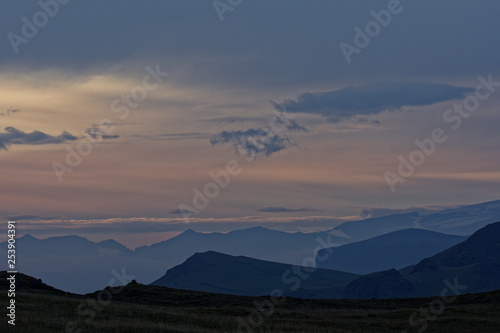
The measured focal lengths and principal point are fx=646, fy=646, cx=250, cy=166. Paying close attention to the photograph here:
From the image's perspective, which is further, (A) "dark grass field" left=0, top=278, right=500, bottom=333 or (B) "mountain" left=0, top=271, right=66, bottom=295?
(B) "mountain" left=0, top=271, right=66, bottom=295

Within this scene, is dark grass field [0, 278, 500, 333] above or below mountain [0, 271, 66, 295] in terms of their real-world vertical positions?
below

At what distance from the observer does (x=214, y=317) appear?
45344mm

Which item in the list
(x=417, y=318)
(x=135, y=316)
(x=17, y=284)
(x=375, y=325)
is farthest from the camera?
(x=17, y=284)

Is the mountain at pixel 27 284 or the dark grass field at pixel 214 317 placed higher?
the mountain at pixel 27 284

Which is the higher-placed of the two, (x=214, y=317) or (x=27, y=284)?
(x=27, y=284)

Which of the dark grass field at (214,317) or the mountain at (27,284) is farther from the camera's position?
the mountain at (27,284)

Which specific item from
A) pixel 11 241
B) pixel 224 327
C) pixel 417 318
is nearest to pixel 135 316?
pixel 224 327

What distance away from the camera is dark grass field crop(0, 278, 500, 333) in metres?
35.5

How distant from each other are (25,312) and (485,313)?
125 ft

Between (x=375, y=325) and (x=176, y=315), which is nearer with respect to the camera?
(x=176, y=315)

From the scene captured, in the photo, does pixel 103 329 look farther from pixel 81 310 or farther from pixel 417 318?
pixel 417 318

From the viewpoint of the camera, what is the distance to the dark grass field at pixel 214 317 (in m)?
35.5

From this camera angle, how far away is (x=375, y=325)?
1895 inches

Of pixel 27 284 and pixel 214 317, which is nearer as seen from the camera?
pixel 214 317
